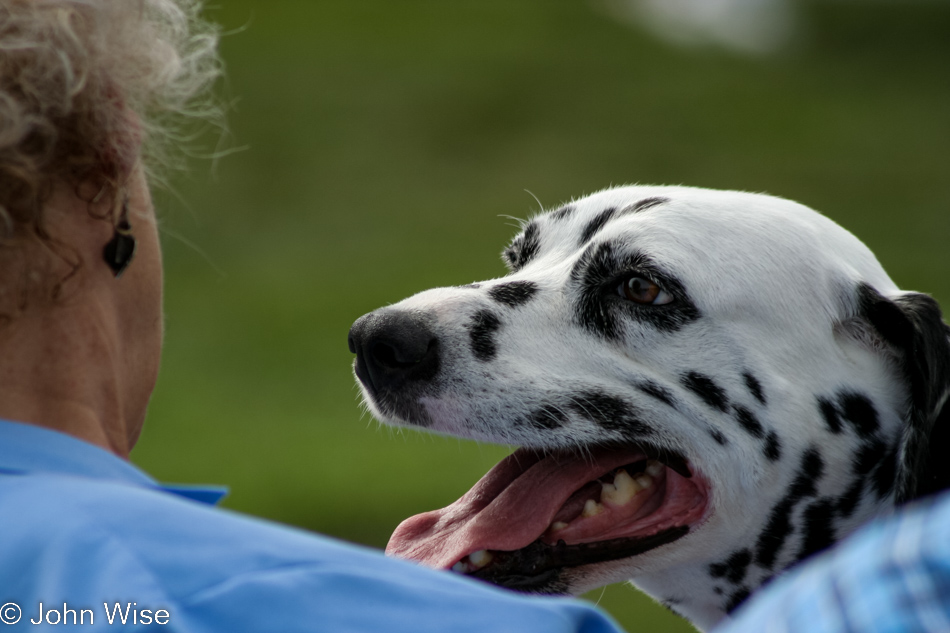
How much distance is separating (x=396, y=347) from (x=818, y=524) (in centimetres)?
151

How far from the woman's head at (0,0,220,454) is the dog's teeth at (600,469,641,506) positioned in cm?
167

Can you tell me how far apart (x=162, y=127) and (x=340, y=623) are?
4.72 feet

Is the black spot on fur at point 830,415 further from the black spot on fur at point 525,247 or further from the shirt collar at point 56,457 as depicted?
the shirt collar at point 56,457

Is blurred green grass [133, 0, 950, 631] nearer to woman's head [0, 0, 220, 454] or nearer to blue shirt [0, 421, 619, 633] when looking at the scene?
A: woman's head [0, 0, 220, 454]

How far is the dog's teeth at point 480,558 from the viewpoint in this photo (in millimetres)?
3506

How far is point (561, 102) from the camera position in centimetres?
2934

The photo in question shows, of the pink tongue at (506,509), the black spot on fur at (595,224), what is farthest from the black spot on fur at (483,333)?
the black spot on fur at (595,224)

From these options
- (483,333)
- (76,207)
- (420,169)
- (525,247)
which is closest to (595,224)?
(525,247)

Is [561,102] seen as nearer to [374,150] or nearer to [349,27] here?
[374,150]

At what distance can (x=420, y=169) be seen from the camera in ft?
88.3

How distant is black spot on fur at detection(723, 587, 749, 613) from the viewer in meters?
3.64

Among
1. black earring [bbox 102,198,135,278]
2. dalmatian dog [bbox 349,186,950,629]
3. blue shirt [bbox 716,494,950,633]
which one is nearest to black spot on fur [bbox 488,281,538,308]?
dalmatian dog [bbox 349,186,950,629]

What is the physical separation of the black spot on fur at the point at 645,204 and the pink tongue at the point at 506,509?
90cm

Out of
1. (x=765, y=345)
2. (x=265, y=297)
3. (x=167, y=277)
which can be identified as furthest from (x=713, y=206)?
(x=167, y=277)
